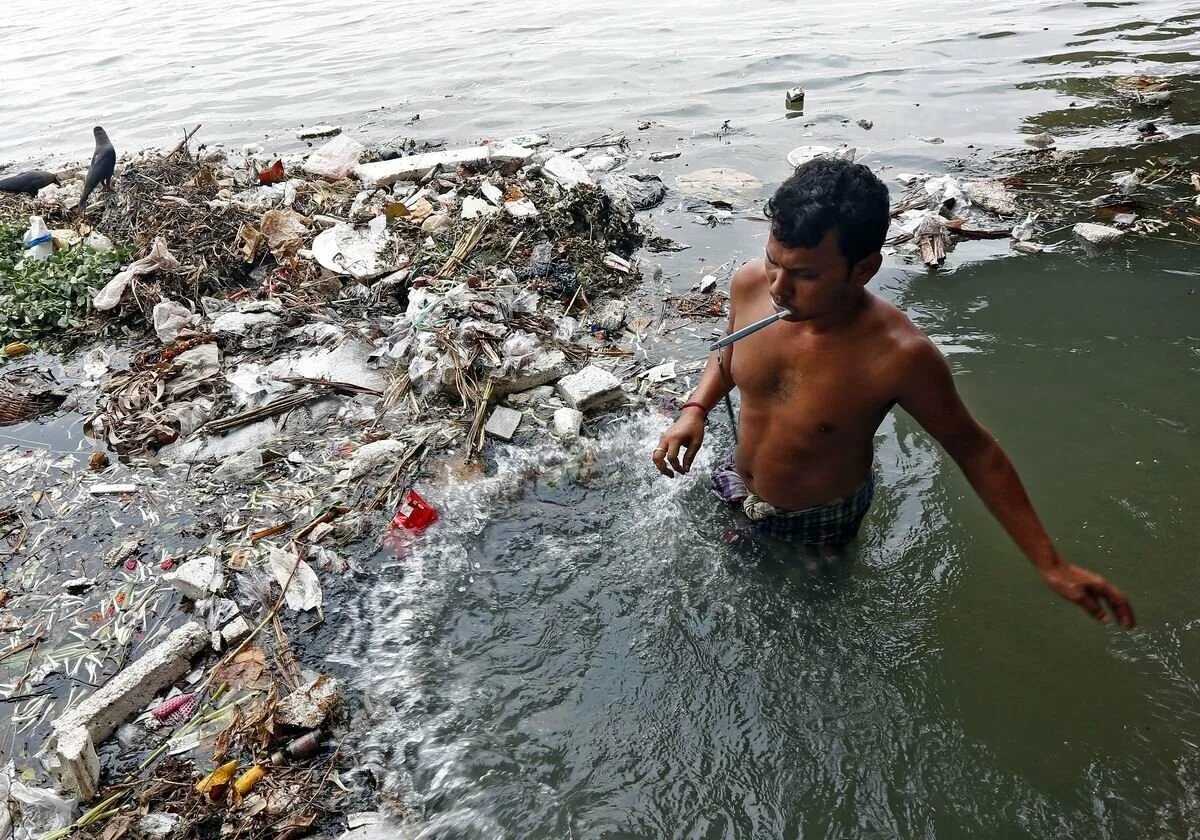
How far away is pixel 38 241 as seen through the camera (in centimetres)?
516

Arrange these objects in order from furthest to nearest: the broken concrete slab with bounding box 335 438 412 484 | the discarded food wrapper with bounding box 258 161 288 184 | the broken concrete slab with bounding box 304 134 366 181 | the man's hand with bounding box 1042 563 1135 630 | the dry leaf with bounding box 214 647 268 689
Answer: the broken concrete slab with bounding box 304 134 366 181 < the discarded food wrapper with bounding box 258 161 288 184 < the broken concrete slab with bounding box 335 438 412 484 < the dry leaf with bounding box 214 647 268 689 < the man's hand with bounding box 1042 563 1135 630

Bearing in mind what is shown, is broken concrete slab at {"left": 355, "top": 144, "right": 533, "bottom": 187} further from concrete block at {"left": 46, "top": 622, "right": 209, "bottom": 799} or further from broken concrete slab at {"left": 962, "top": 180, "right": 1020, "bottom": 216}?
concrete block at {"left": 46, "top": 622, "right": 209, "bottom": 799}

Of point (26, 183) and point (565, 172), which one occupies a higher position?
point (26, 183)

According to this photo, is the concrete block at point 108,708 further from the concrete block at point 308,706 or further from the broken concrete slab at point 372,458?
the broken concrete slab at point 372,458

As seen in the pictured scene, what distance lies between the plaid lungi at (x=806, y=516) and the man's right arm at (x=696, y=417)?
1.25 ft

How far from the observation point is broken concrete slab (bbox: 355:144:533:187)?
5.93 m

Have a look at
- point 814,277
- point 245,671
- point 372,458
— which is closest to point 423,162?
point 372,458

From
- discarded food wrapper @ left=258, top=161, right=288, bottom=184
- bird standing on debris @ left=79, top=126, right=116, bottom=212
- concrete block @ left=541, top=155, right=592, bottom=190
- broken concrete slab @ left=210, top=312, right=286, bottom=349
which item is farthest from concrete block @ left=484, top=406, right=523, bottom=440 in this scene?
bird standing on debris @ left=79, top=126, right=116, bottom=212

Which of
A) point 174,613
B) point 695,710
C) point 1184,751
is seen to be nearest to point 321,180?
point 174,613

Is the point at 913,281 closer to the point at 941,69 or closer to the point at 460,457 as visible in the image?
the point at 460,457

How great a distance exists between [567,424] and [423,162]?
11.9 ft

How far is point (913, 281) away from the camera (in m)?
4.69

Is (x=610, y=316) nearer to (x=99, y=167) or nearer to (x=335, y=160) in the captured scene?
(x=335, y=160)

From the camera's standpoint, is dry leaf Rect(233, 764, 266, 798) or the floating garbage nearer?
dry leaf Rect(233, 764, 266, 798)
